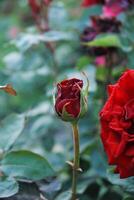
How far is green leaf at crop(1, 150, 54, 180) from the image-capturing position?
0.76 m

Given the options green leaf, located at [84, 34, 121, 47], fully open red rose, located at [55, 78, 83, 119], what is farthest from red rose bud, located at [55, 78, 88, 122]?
green leaf, located at [84, 34, 121, 47]

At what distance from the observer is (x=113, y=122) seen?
669 mm

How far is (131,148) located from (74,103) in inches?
3.9

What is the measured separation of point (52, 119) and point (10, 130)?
0.46 meters

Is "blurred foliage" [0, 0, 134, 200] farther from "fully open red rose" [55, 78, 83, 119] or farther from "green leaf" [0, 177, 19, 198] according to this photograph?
"fully open red rose" [55, 78, 83, 119]

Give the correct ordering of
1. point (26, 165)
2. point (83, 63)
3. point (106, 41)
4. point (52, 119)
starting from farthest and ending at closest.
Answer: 1. point (52, 119)
2. point (83, 63)
3. point (106, 41)
4. point (26, 165)

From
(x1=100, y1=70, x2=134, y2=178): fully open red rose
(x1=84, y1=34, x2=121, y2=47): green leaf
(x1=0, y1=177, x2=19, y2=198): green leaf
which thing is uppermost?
(x1=84, y1=34, x2=121, y2=47): green leaf

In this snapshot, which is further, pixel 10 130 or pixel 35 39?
pixel 35 39

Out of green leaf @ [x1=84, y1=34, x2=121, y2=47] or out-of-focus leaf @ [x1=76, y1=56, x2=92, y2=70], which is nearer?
green leaf @ [x1=84, y1=34, x2=121, y2=47]

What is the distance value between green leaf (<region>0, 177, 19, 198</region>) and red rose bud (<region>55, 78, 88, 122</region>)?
0.12m

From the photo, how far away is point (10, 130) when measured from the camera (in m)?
0.83

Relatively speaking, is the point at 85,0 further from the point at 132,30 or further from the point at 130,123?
the point at 130,123

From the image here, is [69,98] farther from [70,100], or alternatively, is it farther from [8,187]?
[8,187]

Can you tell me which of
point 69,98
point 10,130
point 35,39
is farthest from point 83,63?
point 69,98
